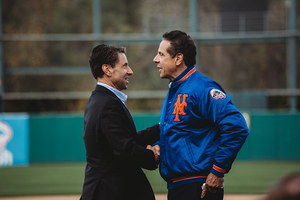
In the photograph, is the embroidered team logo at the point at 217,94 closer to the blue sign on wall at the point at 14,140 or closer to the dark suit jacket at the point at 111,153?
the dark suit jacket at the point at 111,153

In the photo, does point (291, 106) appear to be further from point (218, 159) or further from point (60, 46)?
point (218, 159)

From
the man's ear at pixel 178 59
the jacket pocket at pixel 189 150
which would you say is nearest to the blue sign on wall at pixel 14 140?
the man's ear at pixel 178 59

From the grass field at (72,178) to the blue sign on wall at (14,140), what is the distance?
0.37 m

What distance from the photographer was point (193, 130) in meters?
2.70

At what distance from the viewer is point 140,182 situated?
2846mm

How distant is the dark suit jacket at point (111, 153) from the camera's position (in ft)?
8.71

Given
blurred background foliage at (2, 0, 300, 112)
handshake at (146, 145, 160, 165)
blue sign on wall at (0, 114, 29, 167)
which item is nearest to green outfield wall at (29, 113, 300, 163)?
blue sign on wall at (0, 114, 29, 167)

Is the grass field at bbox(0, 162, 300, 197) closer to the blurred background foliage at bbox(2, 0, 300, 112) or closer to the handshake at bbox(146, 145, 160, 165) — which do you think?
the blurred background foliage at bbox(2, 0, 300, 112)

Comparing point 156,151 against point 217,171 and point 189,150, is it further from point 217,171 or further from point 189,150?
point 217,171

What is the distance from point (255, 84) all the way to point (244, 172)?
5.03 meters

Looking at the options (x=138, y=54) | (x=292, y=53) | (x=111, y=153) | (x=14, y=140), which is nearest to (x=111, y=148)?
(x=111, y=153)

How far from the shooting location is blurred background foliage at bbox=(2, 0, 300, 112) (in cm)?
1359

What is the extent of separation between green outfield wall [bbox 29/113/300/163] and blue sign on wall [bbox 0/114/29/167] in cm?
20

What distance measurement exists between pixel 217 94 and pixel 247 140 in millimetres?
9207
